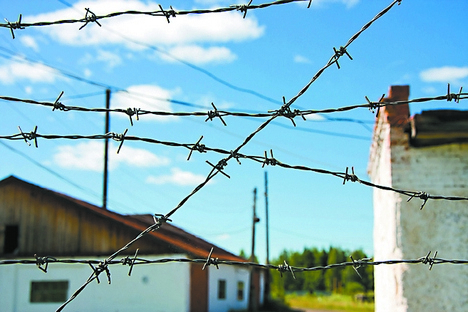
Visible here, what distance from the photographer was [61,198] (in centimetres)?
2039

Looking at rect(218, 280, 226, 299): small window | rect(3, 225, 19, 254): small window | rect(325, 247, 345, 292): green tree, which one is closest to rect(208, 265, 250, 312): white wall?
rect(218, 280, 226, 299): small window

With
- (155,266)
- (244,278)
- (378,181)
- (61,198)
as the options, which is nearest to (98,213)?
(61,198)

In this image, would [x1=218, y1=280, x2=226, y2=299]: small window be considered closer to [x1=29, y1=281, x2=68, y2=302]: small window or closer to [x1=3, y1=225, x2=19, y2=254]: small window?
[x1=29, y1=281, x2=68, y2=302]: small window

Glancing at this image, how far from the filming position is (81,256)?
19.9m

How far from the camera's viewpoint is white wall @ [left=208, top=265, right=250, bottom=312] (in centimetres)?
2219

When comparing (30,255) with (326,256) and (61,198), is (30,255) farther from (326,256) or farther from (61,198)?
(326,256)

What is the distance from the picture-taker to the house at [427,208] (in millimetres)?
7016

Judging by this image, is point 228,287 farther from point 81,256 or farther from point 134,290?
point 81,256

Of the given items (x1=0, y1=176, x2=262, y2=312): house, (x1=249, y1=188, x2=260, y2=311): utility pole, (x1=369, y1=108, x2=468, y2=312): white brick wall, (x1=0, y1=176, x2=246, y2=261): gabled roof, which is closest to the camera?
(x1=369, y1=108, x2=468, y2=312): white brick wall

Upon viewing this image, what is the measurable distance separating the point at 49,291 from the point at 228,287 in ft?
26.6

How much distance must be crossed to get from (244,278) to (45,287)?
443 inches

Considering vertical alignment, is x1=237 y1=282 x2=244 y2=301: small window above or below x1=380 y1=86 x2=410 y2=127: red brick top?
below

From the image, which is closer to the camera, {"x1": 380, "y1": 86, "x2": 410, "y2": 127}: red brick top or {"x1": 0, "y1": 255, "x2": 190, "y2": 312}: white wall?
{"x1": 380, "y1": 86, "x2": 410, "y2": 127}: red brick top

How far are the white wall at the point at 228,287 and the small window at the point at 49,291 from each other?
5416 millimetres
